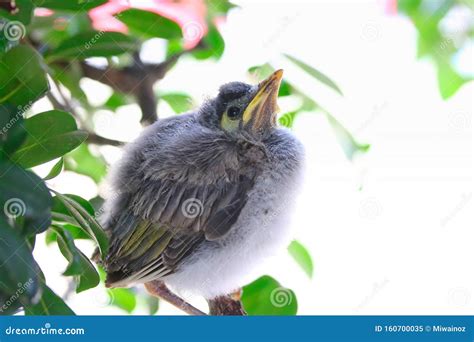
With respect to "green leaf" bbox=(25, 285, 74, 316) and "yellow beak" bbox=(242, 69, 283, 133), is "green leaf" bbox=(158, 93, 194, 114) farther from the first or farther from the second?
"green leaf" bbox=(25, 285, 74, 316)

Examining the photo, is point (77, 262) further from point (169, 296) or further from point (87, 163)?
point (87, 163)

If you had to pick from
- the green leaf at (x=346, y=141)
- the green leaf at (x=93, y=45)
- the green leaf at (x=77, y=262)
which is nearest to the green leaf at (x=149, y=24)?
the green leaf at (x=93, y=45)

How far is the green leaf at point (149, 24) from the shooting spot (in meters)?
0.94

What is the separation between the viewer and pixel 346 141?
89cm

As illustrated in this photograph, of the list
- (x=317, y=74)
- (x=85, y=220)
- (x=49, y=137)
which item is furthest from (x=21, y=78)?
(x=317, y=74)

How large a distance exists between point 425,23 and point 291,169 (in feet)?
1.42

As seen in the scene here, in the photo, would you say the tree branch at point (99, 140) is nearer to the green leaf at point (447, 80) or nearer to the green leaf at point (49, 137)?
the green leaf at point (49, 137)

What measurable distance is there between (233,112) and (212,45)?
0.35 ft

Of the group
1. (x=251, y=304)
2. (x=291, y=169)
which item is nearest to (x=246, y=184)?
(x=291, y=169)

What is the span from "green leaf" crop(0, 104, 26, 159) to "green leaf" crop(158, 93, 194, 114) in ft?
1.16

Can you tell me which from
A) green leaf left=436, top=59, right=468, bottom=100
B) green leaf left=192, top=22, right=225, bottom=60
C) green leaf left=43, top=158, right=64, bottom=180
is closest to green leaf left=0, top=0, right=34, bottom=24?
green leaf left=43, top=158, right=64, bottom=180

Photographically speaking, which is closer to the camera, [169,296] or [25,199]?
[25,199]

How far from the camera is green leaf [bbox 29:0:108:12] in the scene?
0.82 m

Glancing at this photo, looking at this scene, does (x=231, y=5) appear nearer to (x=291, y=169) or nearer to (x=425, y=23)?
(x=291, y=169)
